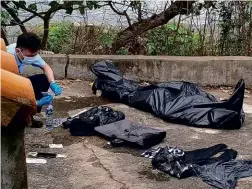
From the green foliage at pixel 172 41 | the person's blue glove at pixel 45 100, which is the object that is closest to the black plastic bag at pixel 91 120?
the person's blue glove at pixel 45 100

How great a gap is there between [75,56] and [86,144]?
274cm

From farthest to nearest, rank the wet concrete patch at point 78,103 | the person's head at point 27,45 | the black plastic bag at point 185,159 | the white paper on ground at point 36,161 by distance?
1. the wet concrete patch at point 78,103
2. the person's head at point 27,45
3. the white paper on ground at point 36,161
4. the black plastic bag at point 185,159

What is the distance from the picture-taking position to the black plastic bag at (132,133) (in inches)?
194

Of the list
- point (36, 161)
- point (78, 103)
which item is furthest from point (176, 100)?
point (36, 161)

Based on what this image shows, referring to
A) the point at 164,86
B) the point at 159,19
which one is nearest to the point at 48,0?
the point at 159,19

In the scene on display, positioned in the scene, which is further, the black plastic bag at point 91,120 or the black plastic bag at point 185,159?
the black plastic bag at point 91,120

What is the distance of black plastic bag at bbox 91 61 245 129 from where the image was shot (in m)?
5.67

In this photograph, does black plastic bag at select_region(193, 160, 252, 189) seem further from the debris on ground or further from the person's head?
the person's head

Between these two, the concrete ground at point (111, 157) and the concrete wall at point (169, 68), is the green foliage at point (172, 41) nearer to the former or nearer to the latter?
the concrete wall at point (169, 68)

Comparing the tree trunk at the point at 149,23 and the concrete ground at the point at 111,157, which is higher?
the tree trunk at the point at 149,23

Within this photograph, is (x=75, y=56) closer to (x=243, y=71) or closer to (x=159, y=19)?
(x=159, y=19)

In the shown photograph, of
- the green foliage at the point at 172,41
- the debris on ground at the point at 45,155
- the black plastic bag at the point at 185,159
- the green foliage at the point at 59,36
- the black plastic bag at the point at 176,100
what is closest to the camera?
the black plastic bag at the point at 185,159

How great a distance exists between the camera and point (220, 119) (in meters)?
5.63

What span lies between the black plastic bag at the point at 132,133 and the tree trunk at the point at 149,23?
10.3 ft
